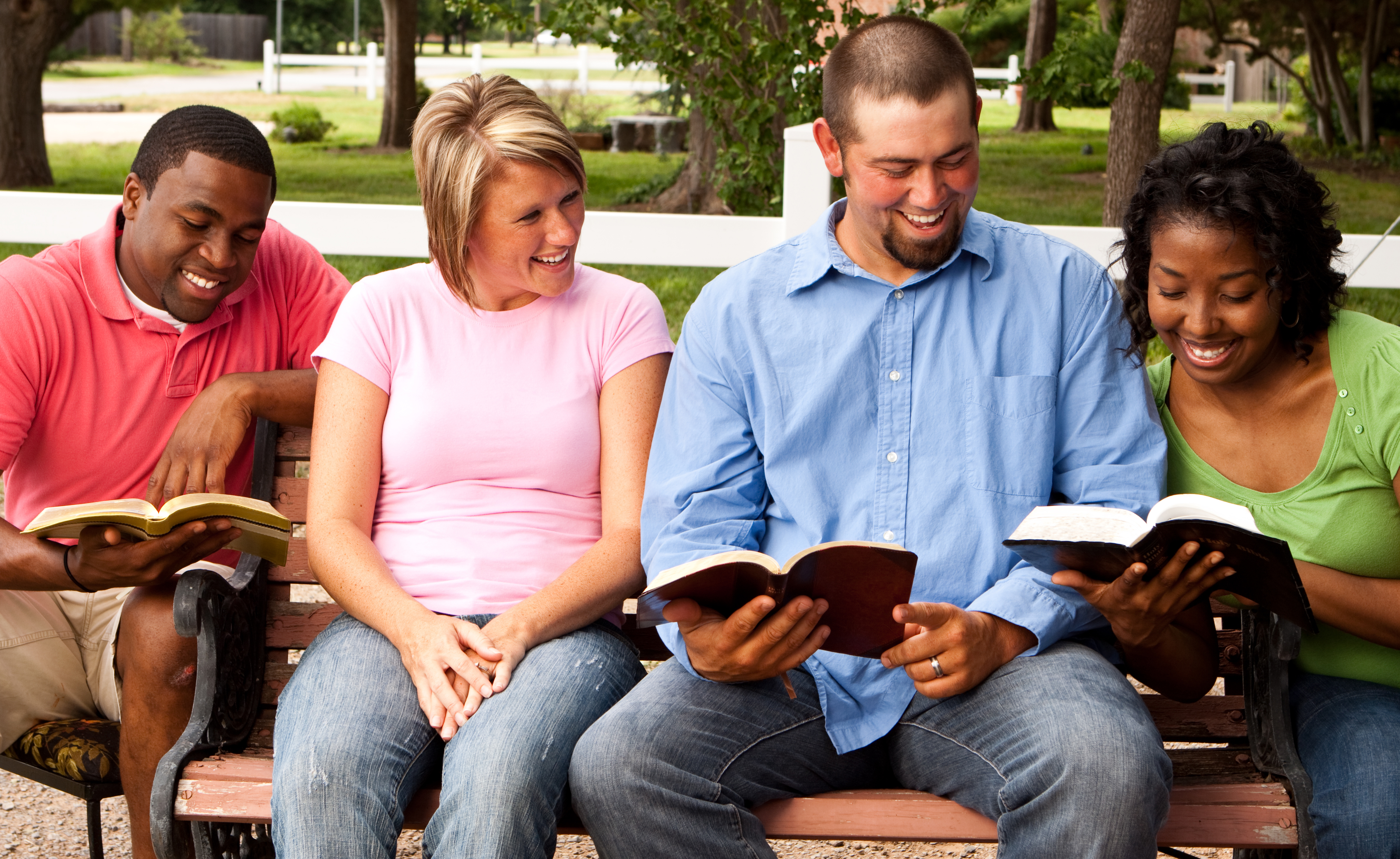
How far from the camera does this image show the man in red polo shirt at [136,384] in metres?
2.76

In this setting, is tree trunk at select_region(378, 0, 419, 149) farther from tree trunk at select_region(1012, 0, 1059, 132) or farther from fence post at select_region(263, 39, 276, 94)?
fence post at select_region(263, 39, 276, 94)

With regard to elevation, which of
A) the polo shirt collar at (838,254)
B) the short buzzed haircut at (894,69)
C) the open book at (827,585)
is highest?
the short buzzed haircut at (894,69)

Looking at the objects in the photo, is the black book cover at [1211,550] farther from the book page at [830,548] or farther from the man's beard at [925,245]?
the man's beard at [925,245]

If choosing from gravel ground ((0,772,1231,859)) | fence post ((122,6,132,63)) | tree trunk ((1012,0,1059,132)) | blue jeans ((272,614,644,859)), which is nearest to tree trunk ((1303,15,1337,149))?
tree trunk ((1012,0,1059,132))

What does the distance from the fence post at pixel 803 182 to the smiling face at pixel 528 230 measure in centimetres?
201

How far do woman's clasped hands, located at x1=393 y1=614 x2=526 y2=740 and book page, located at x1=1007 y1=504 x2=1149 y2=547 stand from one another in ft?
3.16

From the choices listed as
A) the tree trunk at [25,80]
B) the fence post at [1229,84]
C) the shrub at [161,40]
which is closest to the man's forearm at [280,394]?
the tree trunk at [25,80]

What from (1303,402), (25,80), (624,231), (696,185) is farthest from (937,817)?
(25,80)

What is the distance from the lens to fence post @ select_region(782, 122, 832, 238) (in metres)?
4.70

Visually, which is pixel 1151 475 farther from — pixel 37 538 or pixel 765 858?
pixel 37 538

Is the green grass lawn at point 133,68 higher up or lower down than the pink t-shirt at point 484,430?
higher up

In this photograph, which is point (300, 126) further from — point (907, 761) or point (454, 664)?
point (907, 761)

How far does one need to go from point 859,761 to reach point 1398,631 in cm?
99

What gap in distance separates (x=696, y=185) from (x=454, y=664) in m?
8.64
